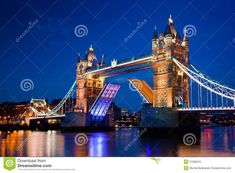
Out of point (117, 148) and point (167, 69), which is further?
point (167, 69)

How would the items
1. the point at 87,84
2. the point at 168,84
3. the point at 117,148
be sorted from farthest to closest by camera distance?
the point at 87,84 < the point at 168,84 < the point at 117,148

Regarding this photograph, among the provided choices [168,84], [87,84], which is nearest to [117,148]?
[168,84]

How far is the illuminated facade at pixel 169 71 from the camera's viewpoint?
13367 mm

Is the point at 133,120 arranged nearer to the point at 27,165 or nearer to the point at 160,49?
the point at 160,49

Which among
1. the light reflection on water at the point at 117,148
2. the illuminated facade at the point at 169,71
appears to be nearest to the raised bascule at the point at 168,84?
the illuminated facade at the point at 169,71

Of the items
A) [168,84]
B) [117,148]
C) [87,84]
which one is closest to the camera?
[117,148]

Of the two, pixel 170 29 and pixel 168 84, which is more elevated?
pixel 170 29

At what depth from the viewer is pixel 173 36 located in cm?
1368

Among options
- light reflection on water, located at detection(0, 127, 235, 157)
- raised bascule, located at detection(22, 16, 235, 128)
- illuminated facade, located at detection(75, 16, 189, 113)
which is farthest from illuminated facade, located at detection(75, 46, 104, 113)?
light reflection on water, located at detection(0, 127, 235, 157)

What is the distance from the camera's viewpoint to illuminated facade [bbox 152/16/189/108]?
13367 mm

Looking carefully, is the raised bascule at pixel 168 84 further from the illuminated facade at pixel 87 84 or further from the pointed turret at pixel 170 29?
the illuminated facade at pixel 87 84

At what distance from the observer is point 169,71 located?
44.1 ft

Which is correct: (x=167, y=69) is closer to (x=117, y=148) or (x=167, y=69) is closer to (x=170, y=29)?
(x=170, y=29)

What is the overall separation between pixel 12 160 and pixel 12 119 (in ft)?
94.9
